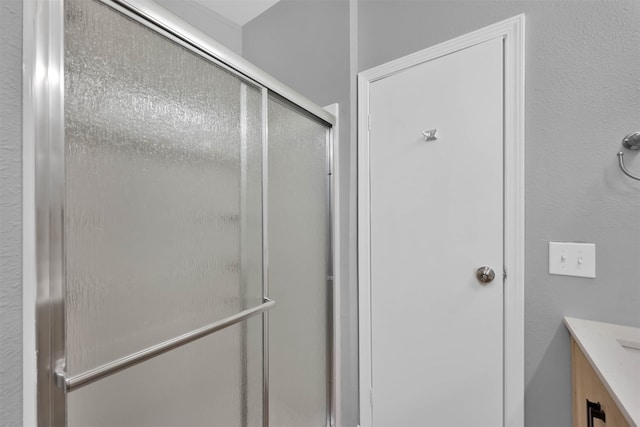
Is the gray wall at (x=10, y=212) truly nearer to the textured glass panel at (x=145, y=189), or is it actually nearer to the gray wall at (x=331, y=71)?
the textured glass panel at (x=145, y=189)

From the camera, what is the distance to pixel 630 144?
1.01 meters

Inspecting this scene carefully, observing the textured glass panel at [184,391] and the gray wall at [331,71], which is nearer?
the textured glass panel at [184,391]

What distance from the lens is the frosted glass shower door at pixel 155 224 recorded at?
25.6 inches

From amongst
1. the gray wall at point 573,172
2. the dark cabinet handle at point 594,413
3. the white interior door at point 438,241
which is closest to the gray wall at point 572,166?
the gray wall at point 573,172

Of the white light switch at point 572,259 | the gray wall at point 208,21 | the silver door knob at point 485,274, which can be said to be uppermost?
the gray wall at point 208,21

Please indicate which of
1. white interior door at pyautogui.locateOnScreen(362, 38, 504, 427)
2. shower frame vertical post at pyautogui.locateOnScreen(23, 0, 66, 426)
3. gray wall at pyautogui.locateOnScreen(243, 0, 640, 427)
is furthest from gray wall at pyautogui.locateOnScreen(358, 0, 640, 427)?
shower frame vertical post at pyautogui.locateOnScreen(23, 0, 66, 426)

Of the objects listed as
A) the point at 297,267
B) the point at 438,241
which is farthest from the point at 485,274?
the point at 297,267

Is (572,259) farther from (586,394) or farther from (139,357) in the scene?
(139,357)

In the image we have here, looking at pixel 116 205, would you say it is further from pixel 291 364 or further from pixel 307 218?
pixel 291 364

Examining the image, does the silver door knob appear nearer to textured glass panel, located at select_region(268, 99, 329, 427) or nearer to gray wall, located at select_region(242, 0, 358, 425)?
gray wall, located at select_region(242, 0, 358, 425)

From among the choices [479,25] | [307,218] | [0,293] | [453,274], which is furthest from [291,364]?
[479,25]

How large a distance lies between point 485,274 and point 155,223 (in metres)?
1.26

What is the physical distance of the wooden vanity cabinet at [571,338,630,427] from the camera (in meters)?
0.71

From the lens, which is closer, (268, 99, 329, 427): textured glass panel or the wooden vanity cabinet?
the wooden vanity cabinet
